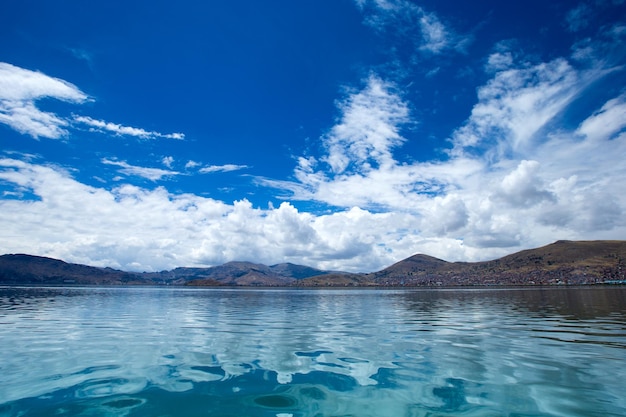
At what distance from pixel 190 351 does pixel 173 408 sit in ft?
37.7

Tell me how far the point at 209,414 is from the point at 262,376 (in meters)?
5.30

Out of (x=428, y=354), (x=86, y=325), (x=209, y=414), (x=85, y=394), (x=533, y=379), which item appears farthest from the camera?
(x=86, y=325)

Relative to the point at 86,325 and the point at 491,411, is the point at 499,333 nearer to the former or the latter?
the point at 491,411

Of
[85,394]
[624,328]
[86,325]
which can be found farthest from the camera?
[86,325]

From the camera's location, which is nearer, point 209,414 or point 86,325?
point 209,414

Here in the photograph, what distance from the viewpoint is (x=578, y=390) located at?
1463 cm

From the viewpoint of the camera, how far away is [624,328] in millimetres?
33656

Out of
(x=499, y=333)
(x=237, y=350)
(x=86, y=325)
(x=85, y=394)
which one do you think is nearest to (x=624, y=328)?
(x=499, y=333)

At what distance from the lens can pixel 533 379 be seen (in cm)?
Answer: 1638

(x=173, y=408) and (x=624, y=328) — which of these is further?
(x=624, y=328)

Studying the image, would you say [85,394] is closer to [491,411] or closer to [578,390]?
[491,411]

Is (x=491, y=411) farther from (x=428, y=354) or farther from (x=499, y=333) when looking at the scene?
(x=499, y=333)

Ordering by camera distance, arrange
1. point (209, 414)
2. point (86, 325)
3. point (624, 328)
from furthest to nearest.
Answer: point (86, 325)
point (624, 328)
point (209, 414)

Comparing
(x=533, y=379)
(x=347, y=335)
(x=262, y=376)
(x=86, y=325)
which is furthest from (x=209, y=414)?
(x=86, y=325)
